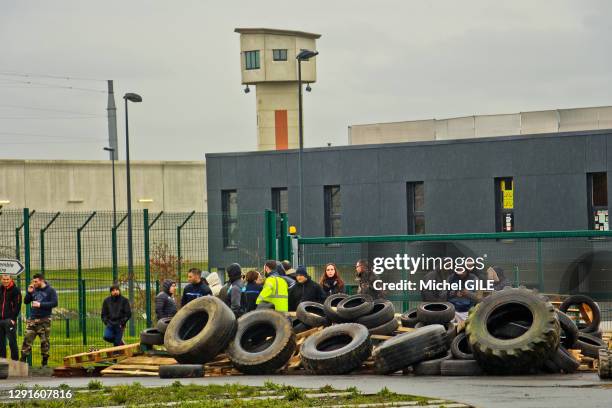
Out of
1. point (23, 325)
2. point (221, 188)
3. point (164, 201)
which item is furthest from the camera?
point (164, 201)

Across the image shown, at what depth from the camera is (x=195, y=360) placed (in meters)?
20.1

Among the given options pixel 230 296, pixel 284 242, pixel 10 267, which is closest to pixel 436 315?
pixel 230 296

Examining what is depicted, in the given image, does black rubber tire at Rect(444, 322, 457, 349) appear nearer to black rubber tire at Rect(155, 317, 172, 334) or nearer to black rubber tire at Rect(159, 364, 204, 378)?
black rubber tire at Rect(159, 364, 204, 378)

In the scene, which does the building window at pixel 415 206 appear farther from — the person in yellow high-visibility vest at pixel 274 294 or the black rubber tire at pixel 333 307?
the person in yellow high-visibility vest at pixel 274 294

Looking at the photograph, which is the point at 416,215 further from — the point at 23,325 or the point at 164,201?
the point at 164,201

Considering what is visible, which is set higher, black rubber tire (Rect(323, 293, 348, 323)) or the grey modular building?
the grey modular building

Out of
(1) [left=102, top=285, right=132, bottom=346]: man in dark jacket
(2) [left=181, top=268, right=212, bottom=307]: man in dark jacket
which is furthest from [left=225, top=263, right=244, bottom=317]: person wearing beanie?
(1) [left=102, top=285, right=132, bottom=346]: man in dark jacket

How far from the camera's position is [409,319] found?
21.7 meters

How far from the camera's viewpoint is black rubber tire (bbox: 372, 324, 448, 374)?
18672mm

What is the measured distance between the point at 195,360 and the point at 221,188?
34484 mm

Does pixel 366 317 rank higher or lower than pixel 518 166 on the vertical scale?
lower

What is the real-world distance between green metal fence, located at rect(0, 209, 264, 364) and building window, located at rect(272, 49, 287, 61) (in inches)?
2173

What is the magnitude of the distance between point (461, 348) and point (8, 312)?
808 cm

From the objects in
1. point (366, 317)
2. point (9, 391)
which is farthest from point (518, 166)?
point (9, 391)
